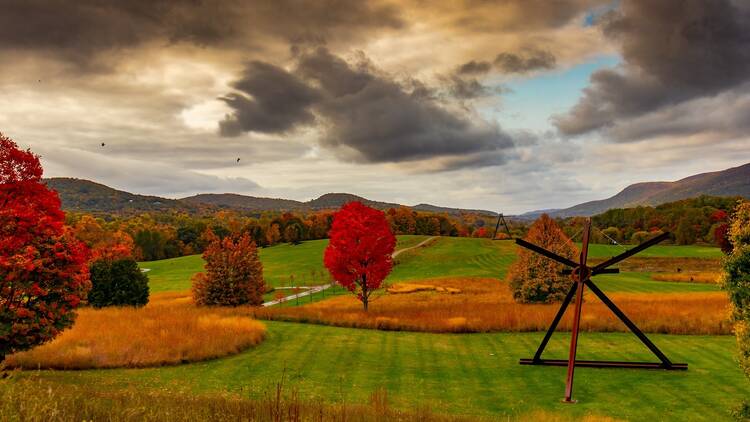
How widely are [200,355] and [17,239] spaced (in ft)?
31.5

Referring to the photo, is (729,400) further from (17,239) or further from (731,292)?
(17,239)

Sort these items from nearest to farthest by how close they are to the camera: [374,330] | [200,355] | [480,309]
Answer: [200,355] < [374,330] < [480,309]

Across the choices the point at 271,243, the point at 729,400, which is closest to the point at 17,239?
the point at 729,400

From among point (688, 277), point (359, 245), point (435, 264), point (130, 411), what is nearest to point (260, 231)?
point (435, 264)

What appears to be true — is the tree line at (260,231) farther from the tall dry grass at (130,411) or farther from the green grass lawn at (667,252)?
the tall dry grass at (130,411)

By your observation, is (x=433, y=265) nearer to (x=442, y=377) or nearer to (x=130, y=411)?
(x=442, y=377)

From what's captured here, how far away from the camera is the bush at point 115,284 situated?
41.7 metres

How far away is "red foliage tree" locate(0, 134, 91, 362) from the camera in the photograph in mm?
16422

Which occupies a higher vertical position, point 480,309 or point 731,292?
point 731,292

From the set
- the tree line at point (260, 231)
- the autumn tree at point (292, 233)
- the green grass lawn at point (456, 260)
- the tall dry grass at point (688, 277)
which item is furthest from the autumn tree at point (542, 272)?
the autumn tree at point (292, 233)

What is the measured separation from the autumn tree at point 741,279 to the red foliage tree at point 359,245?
2924 centimetres

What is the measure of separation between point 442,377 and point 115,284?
33.8 metres

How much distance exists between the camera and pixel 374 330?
1300 inches

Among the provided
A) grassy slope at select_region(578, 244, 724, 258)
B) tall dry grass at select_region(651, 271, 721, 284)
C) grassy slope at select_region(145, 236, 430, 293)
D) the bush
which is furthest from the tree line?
the bush
